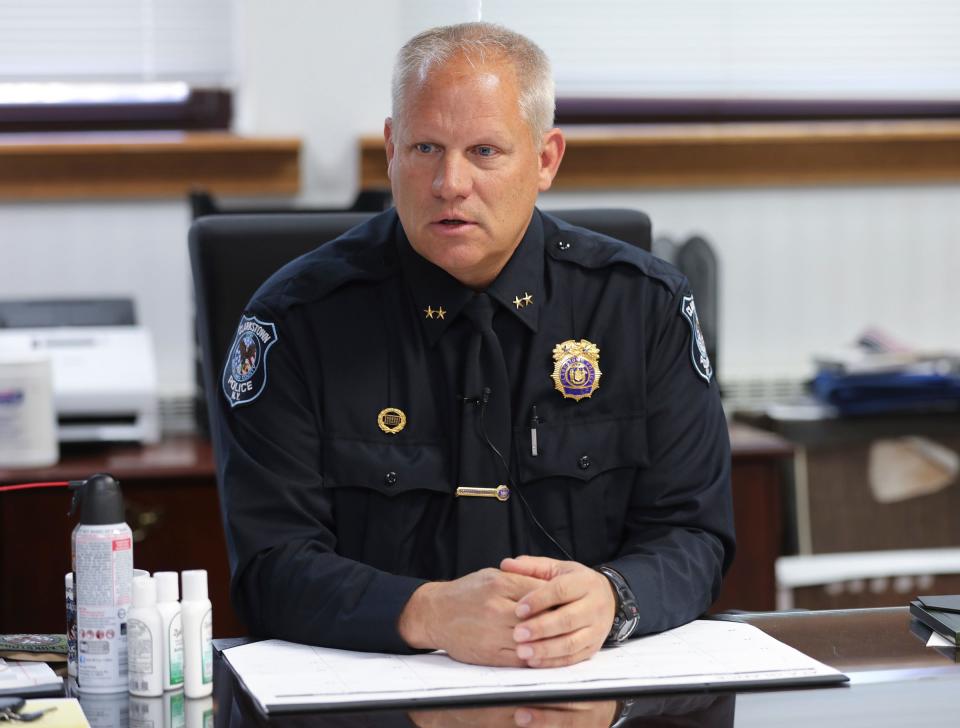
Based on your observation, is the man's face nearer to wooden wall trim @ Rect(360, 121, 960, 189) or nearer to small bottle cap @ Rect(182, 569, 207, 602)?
small bottle cap @ Rect(182, 569, 207, 602)

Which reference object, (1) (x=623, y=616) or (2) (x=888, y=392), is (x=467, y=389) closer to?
(1) (x=623, y=616)

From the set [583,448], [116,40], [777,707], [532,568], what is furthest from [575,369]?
[116,40]

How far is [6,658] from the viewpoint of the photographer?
4.02 ft

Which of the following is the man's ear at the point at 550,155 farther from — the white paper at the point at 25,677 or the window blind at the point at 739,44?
the window blind at the point at 739,44

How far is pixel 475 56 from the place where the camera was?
1542 mm

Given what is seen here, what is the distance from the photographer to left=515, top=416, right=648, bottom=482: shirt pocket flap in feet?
5.20

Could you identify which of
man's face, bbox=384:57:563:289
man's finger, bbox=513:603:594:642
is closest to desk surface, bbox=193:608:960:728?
man's finger, bbox=513:603:594:642

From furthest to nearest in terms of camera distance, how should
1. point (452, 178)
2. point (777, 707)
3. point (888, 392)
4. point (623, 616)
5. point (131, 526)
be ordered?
1. point (888, 392)
2. point (131, 526)
3. point (452, 178)
4. point (623, 616)
5. point (777, 707)

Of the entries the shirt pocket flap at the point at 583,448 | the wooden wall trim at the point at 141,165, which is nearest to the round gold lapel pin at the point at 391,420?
the shirt pocket flap at the point at 583,448

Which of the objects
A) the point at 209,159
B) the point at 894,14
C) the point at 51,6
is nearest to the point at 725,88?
the point at 894,14

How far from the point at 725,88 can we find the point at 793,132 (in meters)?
0.19

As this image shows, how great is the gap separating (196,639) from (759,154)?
7.25 ft

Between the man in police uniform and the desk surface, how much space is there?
0.97ft

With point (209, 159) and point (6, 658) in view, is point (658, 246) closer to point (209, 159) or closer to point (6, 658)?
point (209, 159)
